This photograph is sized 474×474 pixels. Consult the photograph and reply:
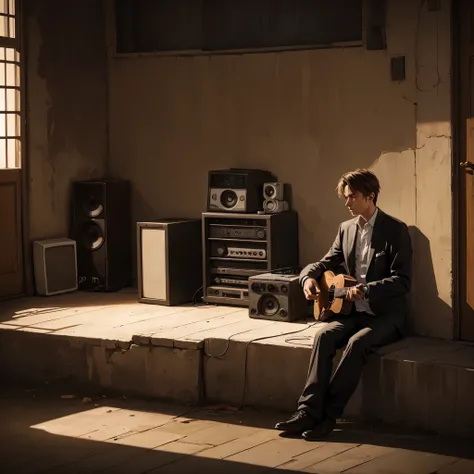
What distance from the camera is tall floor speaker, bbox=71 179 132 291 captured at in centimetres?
841

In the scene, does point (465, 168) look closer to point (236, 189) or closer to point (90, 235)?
point (236, 189)

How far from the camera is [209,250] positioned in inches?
311

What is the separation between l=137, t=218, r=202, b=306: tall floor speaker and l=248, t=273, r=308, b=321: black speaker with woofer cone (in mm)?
790

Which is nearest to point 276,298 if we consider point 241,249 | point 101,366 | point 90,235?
point 241,249

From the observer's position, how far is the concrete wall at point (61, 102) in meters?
8.26

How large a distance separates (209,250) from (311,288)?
180cm

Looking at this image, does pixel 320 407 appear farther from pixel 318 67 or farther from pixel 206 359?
pixel 318 67

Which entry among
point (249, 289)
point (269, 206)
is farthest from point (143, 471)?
point (269, 206)

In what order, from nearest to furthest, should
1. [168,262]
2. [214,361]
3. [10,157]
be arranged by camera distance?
[214,361], [168,262], [10,157]

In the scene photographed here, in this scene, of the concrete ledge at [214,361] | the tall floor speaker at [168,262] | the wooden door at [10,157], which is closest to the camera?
the concrete ledge at [214,361]

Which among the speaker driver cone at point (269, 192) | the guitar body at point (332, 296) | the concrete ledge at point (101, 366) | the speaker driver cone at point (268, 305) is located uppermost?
the speaker driver cone at point (269, 192)

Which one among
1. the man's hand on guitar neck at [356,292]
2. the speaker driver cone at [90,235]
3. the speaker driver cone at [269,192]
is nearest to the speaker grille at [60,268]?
the speaker driver cone at [90,235]

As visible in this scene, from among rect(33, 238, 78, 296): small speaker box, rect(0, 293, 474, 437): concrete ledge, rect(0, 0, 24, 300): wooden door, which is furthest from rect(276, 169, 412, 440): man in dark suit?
rect(0, 0, 24, 300): wooden door

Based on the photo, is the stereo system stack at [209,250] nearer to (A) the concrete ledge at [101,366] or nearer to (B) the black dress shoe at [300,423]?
(A) the concrete ledge at [101,366]
